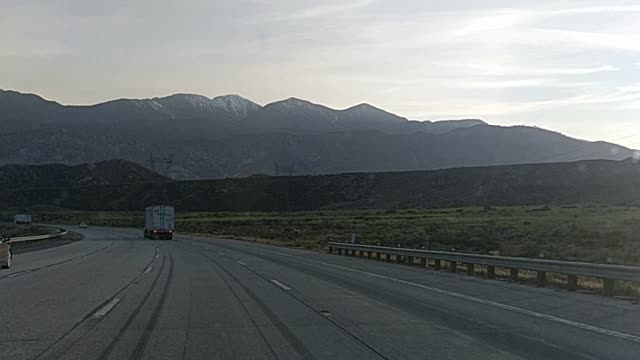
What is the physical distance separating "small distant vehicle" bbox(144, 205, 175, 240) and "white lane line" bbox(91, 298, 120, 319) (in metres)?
53.1

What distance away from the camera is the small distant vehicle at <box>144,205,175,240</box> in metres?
69.8

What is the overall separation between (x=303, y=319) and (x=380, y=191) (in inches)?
5234

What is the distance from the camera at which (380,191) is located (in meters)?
146

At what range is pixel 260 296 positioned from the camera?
713 inches

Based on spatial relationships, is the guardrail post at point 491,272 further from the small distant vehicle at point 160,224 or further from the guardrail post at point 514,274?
the small distant vehicle at point 160,224

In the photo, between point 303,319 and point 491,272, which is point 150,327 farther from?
point 491,272

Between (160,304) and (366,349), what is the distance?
678 cm

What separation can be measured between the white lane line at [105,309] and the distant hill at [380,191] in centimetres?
9731

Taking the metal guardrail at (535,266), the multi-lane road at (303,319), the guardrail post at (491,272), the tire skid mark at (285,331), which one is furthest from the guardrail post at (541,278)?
the tire skid mark at (285,331)

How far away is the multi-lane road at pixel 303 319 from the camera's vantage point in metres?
10.9

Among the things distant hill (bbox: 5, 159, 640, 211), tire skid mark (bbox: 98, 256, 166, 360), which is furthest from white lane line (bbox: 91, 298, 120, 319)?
distant hill (bbox: 5, 159, 640, 211)

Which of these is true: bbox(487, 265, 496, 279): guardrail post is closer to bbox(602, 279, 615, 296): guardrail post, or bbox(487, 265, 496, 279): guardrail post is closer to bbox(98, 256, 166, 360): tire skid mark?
bbox(602, 279, 615, 296): guardrail post

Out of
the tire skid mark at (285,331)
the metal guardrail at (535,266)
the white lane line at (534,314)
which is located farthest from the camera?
the metal guardrail at (535,266)

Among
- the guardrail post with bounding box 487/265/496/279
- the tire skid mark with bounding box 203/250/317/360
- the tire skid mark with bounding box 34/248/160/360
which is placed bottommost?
the tire skid mark with bounding box 34/248/160/360
